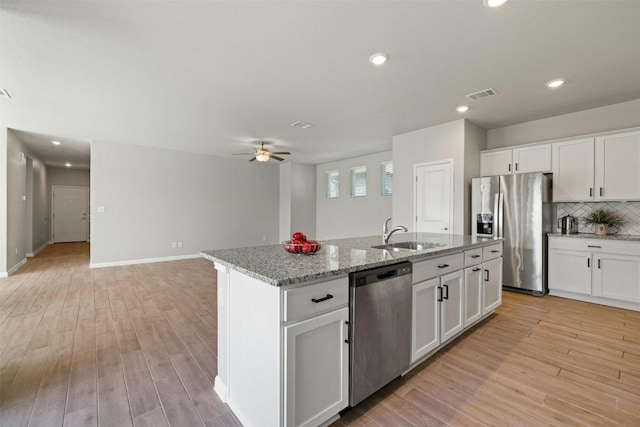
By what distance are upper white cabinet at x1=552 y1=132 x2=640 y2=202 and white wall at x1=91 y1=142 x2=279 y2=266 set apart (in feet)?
22.6

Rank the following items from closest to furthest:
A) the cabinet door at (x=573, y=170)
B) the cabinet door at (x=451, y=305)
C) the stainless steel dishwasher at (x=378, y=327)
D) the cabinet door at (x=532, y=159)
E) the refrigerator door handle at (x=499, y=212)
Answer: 1. the stainless steel dishwasher at (x=378, y=327)
2. the cabinet door at (x=451, y=305)
3. the cabinet door at (x=573, y=170)
4. the cabinet door at (x=532, y=159)
5. the refrigerator door handle at (x=499, y=212)

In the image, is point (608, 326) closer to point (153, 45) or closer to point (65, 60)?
point (153, 45)

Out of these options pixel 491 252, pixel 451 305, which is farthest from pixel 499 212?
pixel 451 305

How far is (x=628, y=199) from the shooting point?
140 inches

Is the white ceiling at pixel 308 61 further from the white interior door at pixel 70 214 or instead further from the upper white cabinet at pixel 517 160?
the white interior door at pixel 70 214

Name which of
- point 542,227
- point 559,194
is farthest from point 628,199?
point 542,227

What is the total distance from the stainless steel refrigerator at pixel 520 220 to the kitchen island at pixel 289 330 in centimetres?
291

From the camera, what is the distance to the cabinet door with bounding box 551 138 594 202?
3789 mm

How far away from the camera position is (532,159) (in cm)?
422

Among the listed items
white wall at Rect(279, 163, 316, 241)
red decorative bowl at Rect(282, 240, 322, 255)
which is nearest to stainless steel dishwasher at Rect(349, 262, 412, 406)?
red decorative bowl at Rect(282, 240, 322, 255)

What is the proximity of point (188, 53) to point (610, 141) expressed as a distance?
16.9 feet

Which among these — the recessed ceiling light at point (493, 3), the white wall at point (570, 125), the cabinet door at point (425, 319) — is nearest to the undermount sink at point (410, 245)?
the cabinet door at point (425, 319)

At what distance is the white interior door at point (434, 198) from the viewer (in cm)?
467

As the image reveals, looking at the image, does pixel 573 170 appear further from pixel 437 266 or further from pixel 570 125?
pixel 437 266
